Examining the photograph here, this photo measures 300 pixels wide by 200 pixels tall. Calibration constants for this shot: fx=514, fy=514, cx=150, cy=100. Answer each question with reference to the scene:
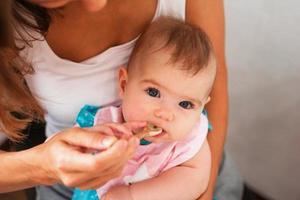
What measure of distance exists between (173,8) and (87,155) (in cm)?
39

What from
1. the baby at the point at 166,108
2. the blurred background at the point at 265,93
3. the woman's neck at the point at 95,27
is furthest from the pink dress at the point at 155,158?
the blurred background at the point at 265,93

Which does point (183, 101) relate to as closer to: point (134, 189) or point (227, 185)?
point (134, 189)

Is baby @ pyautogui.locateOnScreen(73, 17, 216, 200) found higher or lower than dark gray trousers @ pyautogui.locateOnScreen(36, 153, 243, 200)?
higher

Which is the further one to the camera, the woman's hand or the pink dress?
the pink dress

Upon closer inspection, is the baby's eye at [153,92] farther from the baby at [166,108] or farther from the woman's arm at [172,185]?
the woman's arm at [172,185]

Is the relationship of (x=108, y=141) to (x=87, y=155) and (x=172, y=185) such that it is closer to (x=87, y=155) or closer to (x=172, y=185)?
(x=87, y=155)

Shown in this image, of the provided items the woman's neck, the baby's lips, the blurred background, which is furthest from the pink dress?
the blurred background

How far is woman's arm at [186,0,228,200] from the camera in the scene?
3.23ft

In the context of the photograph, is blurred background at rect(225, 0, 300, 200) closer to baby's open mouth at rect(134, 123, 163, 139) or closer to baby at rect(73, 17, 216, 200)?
baby at rect(73, 17, 216, 200)

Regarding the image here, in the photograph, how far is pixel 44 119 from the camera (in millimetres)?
1023

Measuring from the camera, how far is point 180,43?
2.72 ft

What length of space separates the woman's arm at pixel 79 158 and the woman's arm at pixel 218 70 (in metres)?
0.35

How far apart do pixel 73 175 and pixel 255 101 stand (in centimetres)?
91

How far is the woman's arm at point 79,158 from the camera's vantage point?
0.62 meters
